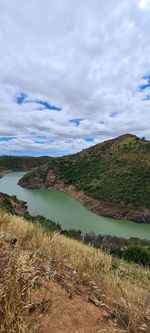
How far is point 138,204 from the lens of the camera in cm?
4319

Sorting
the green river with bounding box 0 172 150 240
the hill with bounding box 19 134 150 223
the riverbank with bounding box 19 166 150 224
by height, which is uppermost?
the hill with bounding box 19 134 150 223

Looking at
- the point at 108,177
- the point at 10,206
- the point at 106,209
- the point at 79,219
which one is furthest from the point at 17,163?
the point at 10,206

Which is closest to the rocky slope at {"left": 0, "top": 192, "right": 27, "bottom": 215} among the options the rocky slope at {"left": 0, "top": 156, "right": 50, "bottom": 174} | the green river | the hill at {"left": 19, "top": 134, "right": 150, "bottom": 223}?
the green river

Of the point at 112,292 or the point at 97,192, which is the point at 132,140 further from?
the point at 112,292

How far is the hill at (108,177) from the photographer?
44062 millimetres

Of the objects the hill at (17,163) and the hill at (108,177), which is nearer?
the hill at (108,177)

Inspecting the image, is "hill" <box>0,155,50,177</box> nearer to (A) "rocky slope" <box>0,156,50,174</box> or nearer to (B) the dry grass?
(A) "rocky slope" <box>0,156,50,174</box>

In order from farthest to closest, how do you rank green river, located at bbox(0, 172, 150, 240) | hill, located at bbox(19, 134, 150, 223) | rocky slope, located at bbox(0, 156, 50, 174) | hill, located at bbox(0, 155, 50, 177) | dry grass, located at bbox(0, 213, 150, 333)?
hill, located at bbox(0, 155, 50, 177) < rocky slope, located at bbox(0, 156, 50, 174) < hill, located at bbox(19, 134, 150, 223) < green river, located at bbox(0, 172, 150, 240) < dry grass, located at bbox(0, 213, 150, 333)

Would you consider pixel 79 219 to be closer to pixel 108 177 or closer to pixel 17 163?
pixel 108 177

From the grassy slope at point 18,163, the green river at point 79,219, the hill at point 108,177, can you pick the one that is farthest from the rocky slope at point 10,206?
the grassy slope at point 18,163

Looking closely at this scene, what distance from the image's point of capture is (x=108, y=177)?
57.4 m

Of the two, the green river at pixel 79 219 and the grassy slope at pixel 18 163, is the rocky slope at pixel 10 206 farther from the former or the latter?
the grassy slope at pixel 18 163

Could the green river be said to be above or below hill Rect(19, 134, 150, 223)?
below

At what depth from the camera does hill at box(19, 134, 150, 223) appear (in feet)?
145
